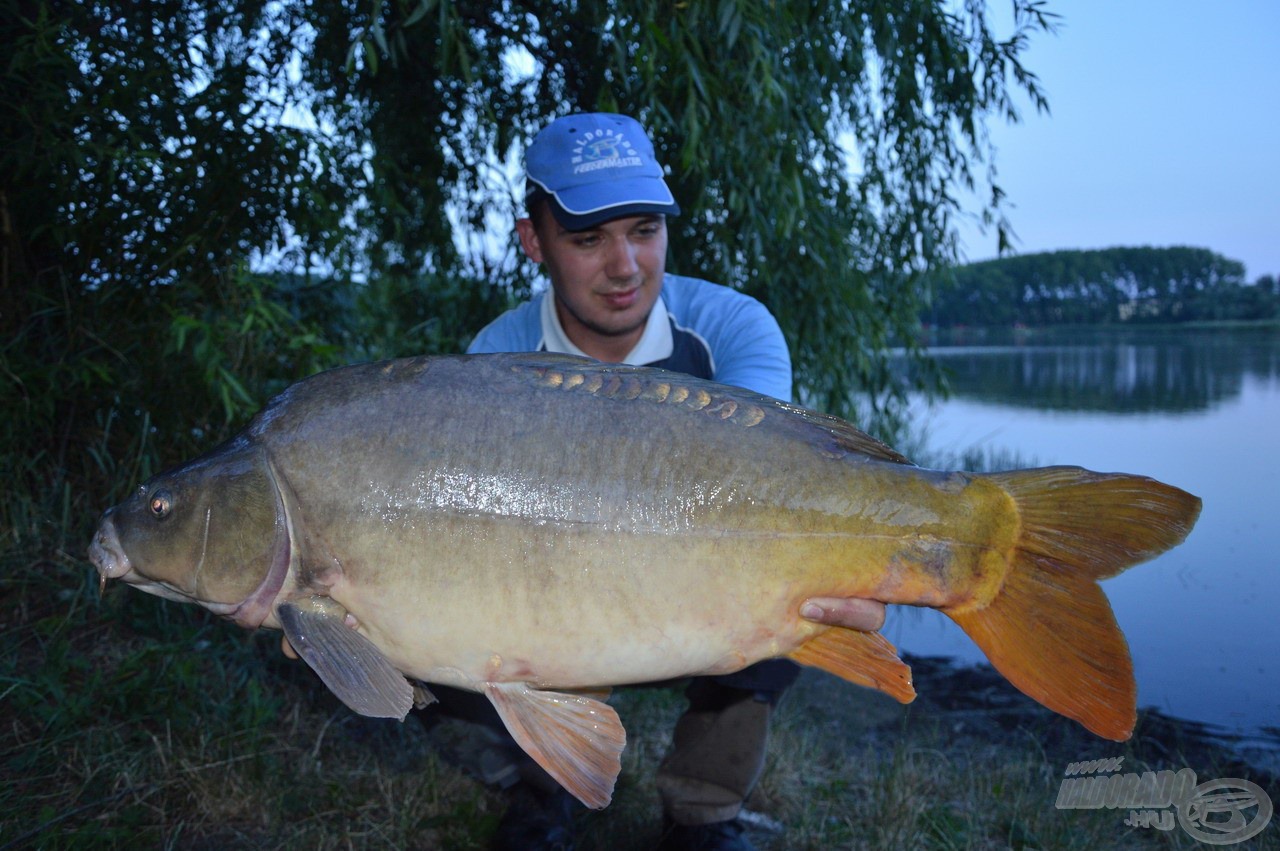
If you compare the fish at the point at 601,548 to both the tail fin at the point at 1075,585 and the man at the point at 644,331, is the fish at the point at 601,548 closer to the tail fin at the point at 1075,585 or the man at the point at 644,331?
the tail fin at the point at 1075,585

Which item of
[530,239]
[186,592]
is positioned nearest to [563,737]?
[186,592]

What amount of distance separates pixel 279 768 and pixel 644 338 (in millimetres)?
1336

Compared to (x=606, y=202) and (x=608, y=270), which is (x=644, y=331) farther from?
(x=606, y=202)

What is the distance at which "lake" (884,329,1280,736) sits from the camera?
426cm

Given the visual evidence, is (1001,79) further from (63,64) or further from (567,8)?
(63,64)

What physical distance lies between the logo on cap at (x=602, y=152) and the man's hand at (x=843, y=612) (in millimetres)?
1134

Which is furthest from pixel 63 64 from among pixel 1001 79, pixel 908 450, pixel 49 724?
pixel 908 450

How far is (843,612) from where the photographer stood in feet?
4.55

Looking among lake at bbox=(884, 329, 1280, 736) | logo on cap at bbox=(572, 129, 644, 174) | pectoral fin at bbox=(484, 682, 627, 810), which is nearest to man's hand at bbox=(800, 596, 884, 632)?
pectoral fin at bbox=(484, 682, 627, 810)

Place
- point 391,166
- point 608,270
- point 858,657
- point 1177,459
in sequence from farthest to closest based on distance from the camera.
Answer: point 1177,459 < point 391,166 < point 608,270 < point 858,657

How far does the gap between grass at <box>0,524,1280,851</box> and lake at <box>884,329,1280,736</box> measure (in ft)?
4.65

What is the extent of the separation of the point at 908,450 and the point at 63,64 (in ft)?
16.2

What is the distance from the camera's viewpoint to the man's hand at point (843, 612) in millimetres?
1377

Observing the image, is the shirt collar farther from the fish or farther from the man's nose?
the fish
